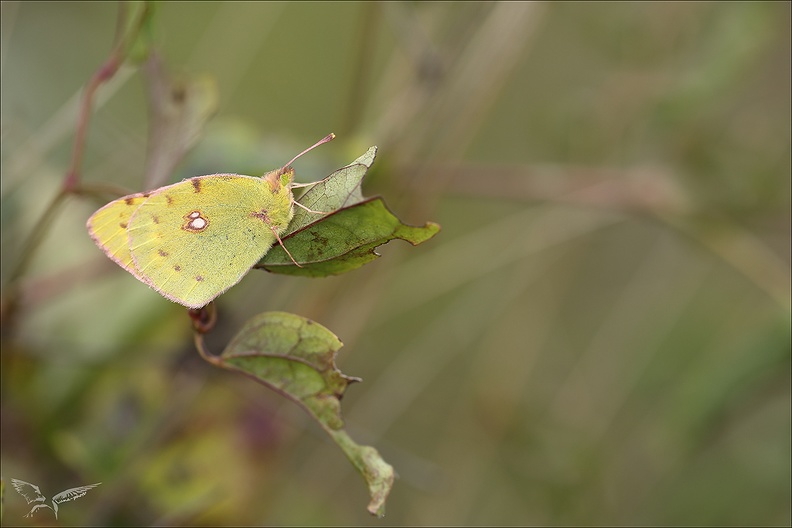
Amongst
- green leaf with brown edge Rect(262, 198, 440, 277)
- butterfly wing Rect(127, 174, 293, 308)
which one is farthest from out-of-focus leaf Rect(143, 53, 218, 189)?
green leaf with brown edge Rect(262, 198, 440, 277)

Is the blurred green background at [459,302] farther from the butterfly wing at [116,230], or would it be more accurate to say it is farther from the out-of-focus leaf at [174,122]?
the butterfly wing at [116,230]

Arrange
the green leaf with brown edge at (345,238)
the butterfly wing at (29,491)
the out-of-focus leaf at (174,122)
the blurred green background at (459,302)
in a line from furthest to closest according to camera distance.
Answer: the blurred green background at (459,302)
the out-of-focus leaf at (174,122)
the butterfly wing at (29,491)
the green leaf with brown edge at (345,238)

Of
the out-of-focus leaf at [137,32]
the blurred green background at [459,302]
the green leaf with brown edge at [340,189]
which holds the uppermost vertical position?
the green leaf with brown edge at [340,189]

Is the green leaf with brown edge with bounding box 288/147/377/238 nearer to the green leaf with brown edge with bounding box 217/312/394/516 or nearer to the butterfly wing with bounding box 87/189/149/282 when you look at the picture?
the green leaf with brown edge with bounding box 217/312/394/516

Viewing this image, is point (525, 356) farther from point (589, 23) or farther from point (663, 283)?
point (589, 23)

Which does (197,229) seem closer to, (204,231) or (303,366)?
(204,231)

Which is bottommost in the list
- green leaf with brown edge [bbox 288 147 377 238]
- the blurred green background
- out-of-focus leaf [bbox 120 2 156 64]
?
the blurred green background

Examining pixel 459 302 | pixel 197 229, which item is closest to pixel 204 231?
pixel 197 229
